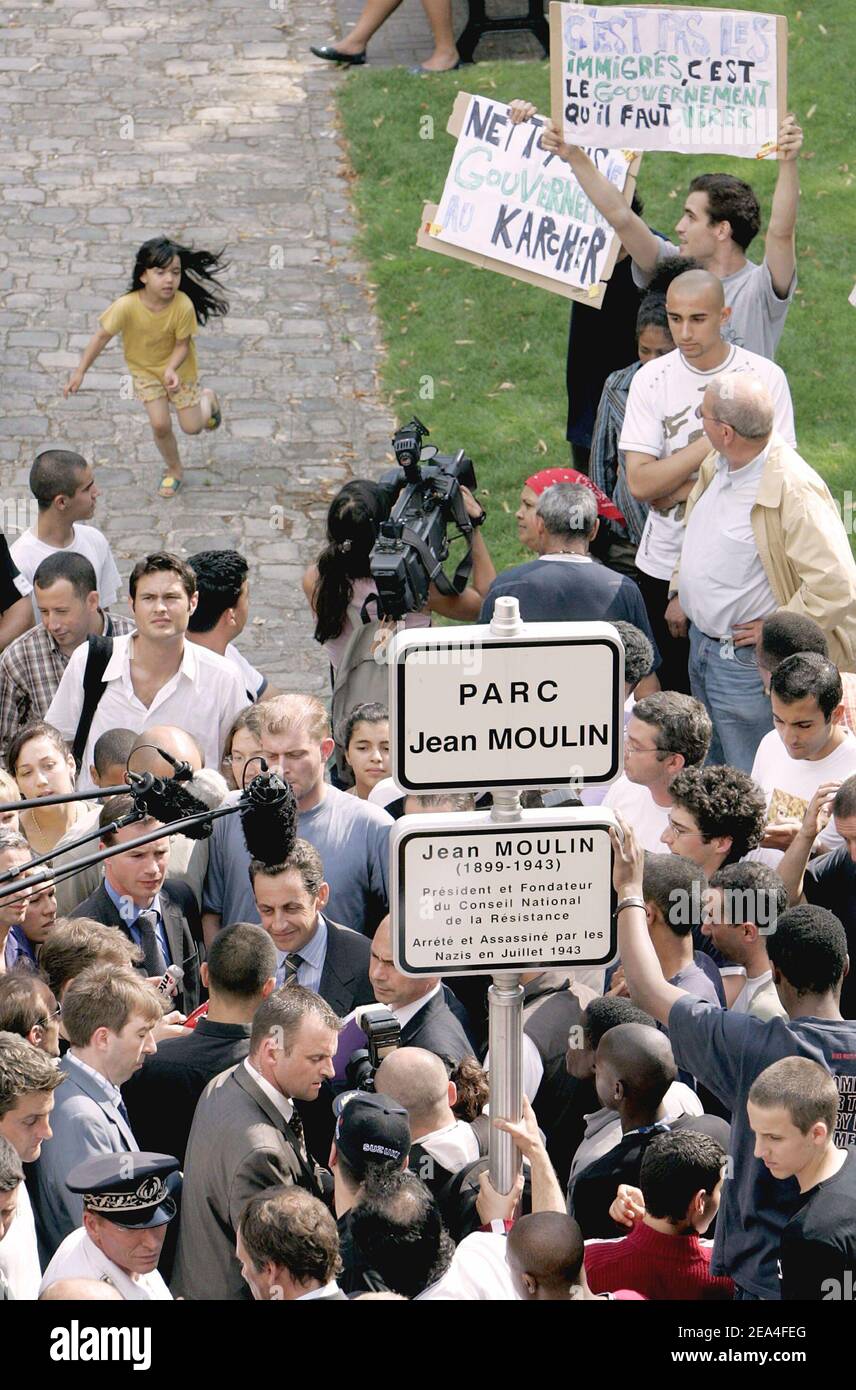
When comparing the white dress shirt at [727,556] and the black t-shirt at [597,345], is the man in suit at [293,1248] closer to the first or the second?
the white dress shirt at [727,556]

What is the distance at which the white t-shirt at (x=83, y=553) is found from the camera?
952 cm

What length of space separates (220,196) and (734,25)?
6364mm

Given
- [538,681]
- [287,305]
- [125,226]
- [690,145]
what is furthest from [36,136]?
[538,681]

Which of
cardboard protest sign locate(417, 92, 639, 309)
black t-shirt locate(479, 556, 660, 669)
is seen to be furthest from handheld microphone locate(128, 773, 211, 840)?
cardboard protest sign locate(417, 92, 639, 309)

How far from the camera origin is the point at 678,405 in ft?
29.7

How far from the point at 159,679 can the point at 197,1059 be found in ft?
8.06

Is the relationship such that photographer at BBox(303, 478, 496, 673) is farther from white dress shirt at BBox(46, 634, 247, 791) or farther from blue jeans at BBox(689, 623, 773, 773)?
blue jeans at BBox(689, 623, 773, 773)

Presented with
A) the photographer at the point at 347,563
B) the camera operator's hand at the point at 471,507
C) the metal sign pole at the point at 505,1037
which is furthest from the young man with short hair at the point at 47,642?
the metal sign pole at the point at 505,1037

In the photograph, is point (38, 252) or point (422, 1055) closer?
point (422, 1055)

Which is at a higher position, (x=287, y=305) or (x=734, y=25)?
(x=734, y=25)

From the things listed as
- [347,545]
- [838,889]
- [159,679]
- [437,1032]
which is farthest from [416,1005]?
[347,545]

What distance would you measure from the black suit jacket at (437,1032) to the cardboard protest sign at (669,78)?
5193 mm

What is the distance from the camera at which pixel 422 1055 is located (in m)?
5.71
